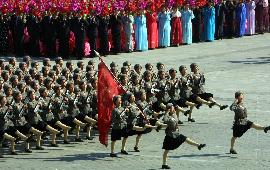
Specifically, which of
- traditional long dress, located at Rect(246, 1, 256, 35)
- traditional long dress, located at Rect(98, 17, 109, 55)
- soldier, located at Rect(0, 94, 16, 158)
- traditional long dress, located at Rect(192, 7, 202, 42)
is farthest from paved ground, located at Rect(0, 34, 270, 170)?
traditional long dress, located at Rect(246, 1, 256, 35)

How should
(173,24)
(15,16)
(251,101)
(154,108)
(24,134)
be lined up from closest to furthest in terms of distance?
(24,134)
(154,108)
(251,101)
(15,16)
(173,24)

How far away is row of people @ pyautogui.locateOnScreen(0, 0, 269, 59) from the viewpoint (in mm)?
38031

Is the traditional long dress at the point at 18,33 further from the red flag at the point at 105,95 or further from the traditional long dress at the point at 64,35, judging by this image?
the red flag at the point at 105,95

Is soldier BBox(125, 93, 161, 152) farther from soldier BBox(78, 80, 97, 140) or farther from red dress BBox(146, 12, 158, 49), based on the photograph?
red dress BBox(146, 12, 158, 49)

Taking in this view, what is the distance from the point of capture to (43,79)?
2477 cm

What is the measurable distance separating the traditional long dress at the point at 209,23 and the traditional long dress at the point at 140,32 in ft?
12.9

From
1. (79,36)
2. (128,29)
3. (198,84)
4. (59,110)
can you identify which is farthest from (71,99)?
(128,29)

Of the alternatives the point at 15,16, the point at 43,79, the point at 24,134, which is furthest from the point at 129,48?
the point at 24,134

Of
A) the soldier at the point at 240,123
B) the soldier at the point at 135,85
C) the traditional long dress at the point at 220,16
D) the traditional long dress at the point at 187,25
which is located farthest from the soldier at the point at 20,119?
the traditional long dress at the point at 220,16

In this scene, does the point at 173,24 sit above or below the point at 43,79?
above

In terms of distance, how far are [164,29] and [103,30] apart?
141 inches

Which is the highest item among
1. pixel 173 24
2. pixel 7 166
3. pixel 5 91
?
pixel 173 24

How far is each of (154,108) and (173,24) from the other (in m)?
17.3

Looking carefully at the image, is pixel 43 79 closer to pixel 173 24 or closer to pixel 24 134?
pixel 24 134
